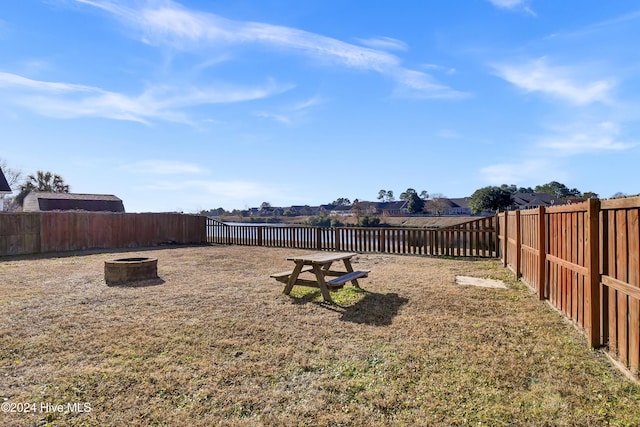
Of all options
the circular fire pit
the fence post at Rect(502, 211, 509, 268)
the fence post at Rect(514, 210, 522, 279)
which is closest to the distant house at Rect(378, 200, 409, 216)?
the fence post at Rect(502, 211, 509, 268)

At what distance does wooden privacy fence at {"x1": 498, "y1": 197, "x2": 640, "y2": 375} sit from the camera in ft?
8.07

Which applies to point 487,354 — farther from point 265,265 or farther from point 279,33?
point 279,33

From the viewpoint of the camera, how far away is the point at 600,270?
2943 millimetres

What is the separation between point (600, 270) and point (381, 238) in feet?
27.7

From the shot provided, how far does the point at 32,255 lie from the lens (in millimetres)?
11375

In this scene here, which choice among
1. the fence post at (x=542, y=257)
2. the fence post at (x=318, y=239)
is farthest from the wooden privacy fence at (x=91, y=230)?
the fence post at (x=542, y=257)

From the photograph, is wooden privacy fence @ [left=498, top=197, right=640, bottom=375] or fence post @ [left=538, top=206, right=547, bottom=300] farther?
fence post @ [left=538, top=206, right=547, bottom=300]

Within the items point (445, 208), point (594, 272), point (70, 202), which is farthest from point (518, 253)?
point (445, 208)

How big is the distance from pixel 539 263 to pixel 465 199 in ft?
242

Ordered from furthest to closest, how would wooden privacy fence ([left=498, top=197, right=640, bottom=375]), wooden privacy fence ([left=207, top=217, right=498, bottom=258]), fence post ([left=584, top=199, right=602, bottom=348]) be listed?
wooden privacy fence ([left=207, top=217, right=498, bottom=258]), fence post ([left=584, top=199, right=602, bottom=348]), wooden privacy fence ([left=498, top=197, right=640, bottom=375])

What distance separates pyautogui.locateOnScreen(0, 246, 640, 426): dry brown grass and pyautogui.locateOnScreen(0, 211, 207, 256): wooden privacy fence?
816 centimetres

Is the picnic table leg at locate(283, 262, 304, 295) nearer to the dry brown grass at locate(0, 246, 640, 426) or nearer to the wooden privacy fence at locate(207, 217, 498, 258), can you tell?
the dry brown grass at locate(0, 246, 640, 426)

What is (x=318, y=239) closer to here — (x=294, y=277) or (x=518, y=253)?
(x=518, y=253)

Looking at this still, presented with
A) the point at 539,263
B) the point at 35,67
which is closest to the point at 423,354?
the point at 539,263
